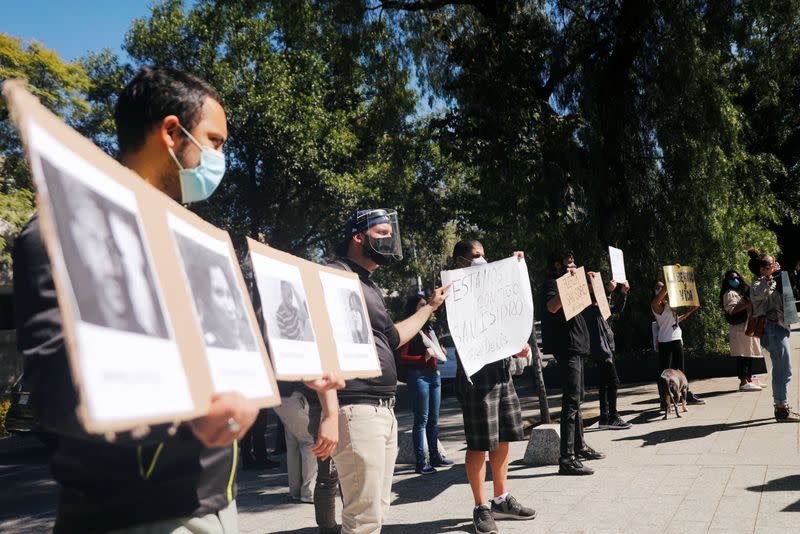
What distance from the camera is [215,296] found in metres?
1.56

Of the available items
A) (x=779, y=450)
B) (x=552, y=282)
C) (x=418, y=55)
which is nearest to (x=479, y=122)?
(x=418, y=55)

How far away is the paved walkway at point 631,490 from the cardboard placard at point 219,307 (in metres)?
3.88

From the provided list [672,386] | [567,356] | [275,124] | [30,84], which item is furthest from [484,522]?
[275,124]

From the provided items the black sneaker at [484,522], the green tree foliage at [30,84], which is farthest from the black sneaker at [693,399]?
the green tree foliage at [30,84]

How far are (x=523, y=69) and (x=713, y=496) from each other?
22.1ft

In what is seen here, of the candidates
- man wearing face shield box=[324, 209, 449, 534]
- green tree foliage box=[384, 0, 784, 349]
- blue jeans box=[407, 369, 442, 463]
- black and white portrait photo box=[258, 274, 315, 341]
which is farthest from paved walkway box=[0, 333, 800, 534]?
green tree foliage box=[384, 0, 784, 349]

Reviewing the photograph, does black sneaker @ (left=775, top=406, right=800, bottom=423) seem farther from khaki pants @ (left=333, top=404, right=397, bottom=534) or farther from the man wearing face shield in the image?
khaki pants @ (left=333, top=404, right=397, bottom=534)

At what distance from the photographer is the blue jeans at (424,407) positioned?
7.39 meters

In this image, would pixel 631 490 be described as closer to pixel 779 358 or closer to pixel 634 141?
pixel 779 358

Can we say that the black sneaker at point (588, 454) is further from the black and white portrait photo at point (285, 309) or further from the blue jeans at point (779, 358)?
the black and white portrait photo at point (285, 309)

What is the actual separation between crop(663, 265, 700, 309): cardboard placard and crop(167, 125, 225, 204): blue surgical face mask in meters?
8.22

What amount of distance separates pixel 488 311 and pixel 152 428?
12.3ft

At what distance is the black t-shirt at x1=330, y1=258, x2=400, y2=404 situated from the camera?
3.53m

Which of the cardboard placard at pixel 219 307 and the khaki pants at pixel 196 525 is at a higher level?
the cardboard placard at pixel 219 307
